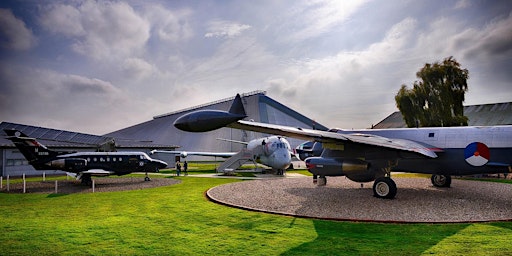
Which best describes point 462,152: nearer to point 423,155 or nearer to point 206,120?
point 423,155

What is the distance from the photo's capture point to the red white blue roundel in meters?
13.0

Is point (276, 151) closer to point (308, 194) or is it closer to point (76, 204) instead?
point (308, 194)

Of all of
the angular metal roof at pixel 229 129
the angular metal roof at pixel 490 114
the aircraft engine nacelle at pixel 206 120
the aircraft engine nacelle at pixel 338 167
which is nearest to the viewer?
the aircraft engine nacelle at pixel 206 120

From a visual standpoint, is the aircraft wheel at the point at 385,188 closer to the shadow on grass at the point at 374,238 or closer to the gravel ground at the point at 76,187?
the shadow on grass at the point at 374,238

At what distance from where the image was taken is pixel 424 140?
14719mm

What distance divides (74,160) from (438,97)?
36281 millimetres

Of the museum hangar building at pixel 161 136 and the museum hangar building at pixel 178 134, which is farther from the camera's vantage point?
the museum hangar building at pixel 178 134

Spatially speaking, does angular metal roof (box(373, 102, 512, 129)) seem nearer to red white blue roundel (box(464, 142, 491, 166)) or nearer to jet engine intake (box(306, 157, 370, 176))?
red white blue roundel (box(464, 142, 491, 166))

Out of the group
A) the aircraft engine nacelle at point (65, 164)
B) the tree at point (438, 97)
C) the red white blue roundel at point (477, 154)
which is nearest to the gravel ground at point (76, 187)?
the aircraft engine nacelle at point (65, 164)

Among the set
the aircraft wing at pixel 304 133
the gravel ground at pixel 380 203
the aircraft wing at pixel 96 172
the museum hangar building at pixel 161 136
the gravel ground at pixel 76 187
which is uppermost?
the museum hangar building at pixel 161 136

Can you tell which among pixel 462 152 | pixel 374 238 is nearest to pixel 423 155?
pixel 462 152

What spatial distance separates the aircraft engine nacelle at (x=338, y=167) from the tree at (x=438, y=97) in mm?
25091

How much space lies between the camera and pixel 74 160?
2283cm

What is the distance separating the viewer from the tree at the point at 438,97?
33.9 meters
